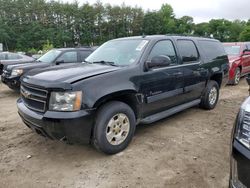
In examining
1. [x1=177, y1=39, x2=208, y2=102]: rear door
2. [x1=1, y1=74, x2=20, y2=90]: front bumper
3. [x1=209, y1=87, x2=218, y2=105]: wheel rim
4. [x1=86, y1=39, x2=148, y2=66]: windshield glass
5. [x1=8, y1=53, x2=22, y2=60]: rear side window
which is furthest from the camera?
[x1=8, y1=53, x2=22, y2=60]: rear side window

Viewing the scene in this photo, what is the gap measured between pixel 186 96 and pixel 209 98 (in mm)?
1106

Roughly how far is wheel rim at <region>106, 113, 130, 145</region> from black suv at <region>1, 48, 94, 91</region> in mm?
4940

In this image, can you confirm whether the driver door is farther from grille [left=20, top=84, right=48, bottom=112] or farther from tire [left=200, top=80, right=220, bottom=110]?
grille [left=20, top=84, right=48, bottom=112]

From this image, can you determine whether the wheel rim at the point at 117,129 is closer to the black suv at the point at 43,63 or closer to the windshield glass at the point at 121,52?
the windshield glass at the point at 121,52

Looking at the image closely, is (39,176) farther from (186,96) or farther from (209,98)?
(209,98)

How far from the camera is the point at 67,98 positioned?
339cm

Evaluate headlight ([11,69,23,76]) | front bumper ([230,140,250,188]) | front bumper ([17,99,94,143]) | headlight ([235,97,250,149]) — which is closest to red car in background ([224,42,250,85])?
headlight ([11,69,23,76])

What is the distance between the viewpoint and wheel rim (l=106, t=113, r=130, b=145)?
12.5 ft

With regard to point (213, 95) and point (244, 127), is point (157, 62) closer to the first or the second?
point (244, 127)

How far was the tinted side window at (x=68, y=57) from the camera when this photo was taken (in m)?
8.98

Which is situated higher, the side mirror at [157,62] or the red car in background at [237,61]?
the side mirror at [157,62]

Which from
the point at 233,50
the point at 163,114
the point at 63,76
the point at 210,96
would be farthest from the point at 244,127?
the point at 233,50

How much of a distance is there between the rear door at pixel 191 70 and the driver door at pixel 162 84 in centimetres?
21

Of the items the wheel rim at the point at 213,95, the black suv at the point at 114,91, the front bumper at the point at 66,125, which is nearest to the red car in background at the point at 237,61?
the wheel rim at the point at 213,95
